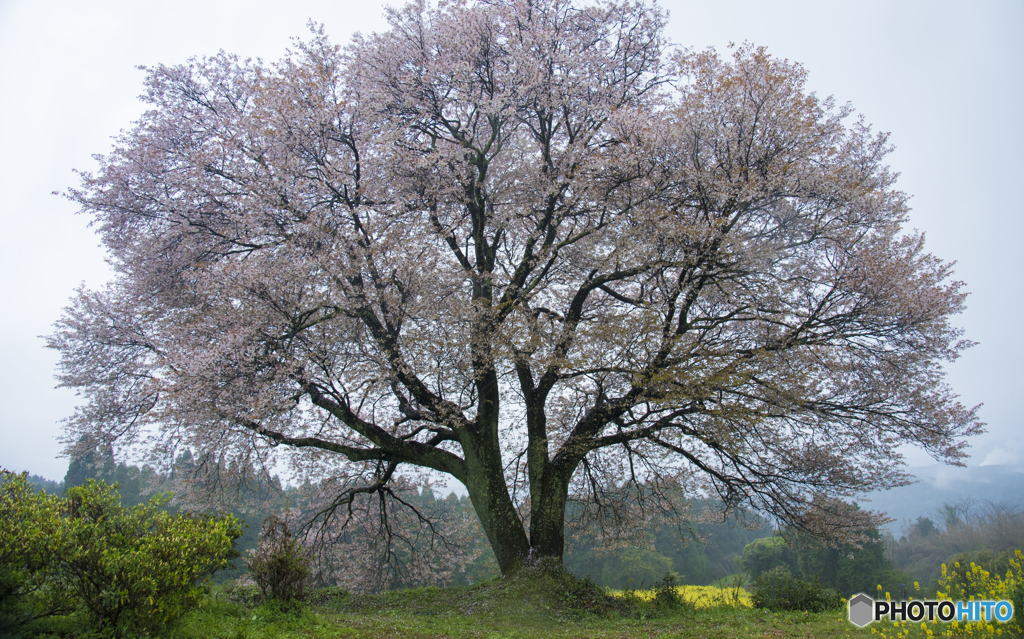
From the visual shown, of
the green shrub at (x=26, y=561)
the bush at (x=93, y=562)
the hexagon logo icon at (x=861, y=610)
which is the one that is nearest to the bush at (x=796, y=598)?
the hexagon logo icon at (x=861, y=610)

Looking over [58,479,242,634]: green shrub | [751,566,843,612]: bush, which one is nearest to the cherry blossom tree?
[751,566,843,612]: bush

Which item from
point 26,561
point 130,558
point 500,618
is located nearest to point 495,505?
point 500,618

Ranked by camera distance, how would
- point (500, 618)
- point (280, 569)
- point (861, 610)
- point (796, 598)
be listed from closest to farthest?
point (280, 569)
point (861, 610)
point (500, 618)
point (796, 598)

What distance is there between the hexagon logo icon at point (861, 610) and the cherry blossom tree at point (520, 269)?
2669 mm

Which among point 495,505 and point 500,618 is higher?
point 495,505

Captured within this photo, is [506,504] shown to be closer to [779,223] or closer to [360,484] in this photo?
[360,484]

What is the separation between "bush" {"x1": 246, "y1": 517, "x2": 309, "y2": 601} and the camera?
6.48 metres

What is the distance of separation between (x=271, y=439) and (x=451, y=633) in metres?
5.03

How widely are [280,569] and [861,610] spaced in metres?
→ 7.84
